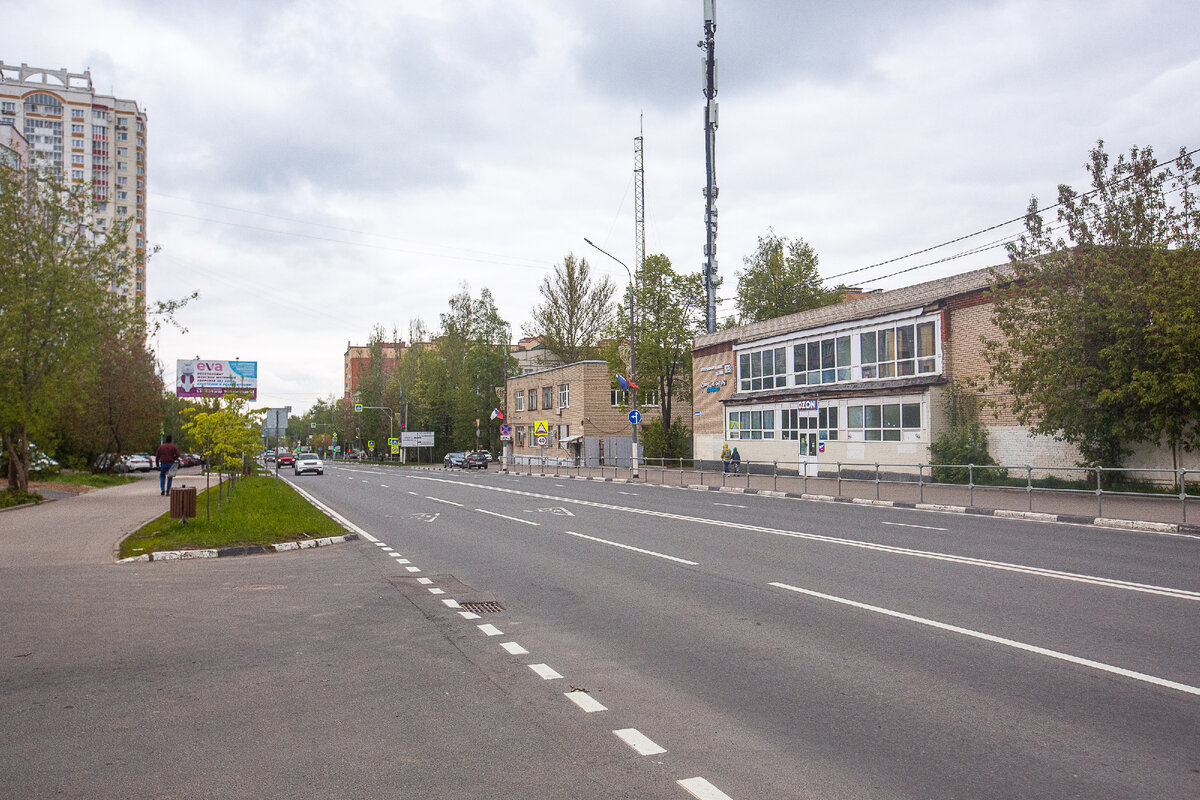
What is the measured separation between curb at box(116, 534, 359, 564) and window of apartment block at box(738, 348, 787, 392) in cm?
2918

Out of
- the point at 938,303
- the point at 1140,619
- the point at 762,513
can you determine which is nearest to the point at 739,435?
the point at 938,303

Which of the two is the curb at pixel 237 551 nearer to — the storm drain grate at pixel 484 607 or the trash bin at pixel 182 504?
the trash bin at pixel 182 504

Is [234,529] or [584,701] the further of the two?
[234,529]

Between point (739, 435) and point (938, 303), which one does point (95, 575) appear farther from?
point (739, 435)

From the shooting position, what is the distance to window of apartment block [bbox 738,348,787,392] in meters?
41.1

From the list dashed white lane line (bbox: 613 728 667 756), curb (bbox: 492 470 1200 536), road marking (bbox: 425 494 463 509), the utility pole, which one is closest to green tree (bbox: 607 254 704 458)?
the utility pole

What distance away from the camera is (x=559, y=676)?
19.8ft

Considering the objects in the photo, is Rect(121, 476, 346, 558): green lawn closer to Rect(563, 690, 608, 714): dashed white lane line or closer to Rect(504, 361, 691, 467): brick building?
Rect(563, 690, 608, 714): dashed white lane line

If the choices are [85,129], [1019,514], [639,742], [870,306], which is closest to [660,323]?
[870,306]

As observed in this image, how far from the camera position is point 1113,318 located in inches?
859

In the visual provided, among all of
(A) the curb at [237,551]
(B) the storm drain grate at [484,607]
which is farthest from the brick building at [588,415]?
(B) the storm drain grate at [484,607]

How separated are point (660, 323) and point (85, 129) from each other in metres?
81.1

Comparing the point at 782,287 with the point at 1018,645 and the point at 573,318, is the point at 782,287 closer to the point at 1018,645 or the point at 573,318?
the point at 573,318

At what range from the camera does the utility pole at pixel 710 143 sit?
159 ft
